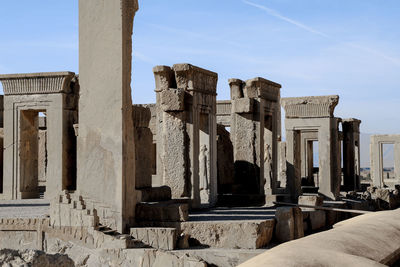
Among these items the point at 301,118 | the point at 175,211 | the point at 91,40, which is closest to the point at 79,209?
the point at 175,211

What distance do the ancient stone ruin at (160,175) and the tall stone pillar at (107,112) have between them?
0.06 feet

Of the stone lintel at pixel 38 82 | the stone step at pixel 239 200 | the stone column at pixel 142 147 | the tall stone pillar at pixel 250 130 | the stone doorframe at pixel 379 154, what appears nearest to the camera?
the stone column at pixel 142 147

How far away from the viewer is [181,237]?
25.1ft

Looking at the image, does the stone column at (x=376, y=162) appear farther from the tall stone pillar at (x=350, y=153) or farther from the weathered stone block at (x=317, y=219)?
the weathered stone block at (x=317, y=219)

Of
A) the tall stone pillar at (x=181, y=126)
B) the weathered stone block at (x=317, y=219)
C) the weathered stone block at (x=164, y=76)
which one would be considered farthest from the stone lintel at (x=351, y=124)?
the weathered stone block at (x=164, y=76)

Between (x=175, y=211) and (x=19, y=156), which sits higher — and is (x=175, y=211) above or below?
below

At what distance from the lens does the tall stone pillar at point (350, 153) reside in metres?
20.1

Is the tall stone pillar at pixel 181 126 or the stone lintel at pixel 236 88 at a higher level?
the stone lintel at pixel 236 88

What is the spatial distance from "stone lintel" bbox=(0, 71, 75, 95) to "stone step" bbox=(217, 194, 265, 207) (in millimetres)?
4870

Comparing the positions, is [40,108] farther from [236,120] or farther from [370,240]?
[370,240]

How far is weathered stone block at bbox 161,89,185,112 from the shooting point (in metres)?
11.1

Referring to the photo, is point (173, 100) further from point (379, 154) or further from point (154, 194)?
point (379, 154)

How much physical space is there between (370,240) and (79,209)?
6036 millimetres

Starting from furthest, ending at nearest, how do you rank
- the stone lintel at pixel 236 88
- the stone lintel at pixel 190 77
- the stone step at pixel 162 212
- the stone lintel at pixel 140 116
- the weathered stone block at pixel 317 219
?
the stone lintel at pixel 236 88 → the stone lintel at pixel 190 77 → the weathered stone block at pixel 317 219 → the stone lintel at pixel 140 116 → the stone step at pixel 162 212
